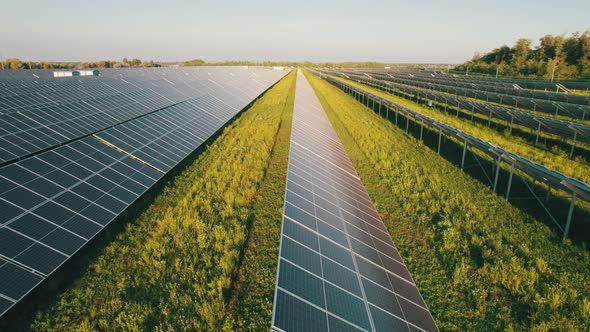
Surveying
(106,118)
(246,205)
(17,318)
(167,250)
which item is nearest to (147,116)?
(106,118)

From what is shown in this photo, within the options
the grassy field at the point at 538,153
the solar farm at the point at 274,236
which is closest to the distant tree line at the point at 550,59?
the grassy field at the point at 538,153

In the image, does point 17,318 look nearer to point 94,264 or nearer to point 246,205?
point 94,264

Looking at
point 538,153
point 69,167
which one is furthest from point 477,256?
point 69,167

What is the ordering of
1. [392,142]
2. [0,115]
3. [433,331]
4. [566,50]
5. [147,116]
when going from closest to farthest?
[433,331] → [0,115] → [147,116] → [392,142] → [566,50]

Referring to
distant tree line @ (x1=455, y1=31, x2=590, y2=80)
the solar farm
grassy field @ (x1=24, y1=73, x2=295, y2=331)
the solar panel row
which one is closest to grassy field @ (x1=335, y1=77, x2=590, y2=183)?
the solar farm

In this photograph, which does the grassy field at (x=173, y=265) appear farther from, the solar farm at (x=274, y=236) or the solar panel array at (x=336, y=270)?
the solar panel array at (x=336, y=270)

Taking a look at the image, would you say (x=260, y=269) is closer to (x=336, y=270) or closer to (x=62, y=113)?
(x=336, y=270)
